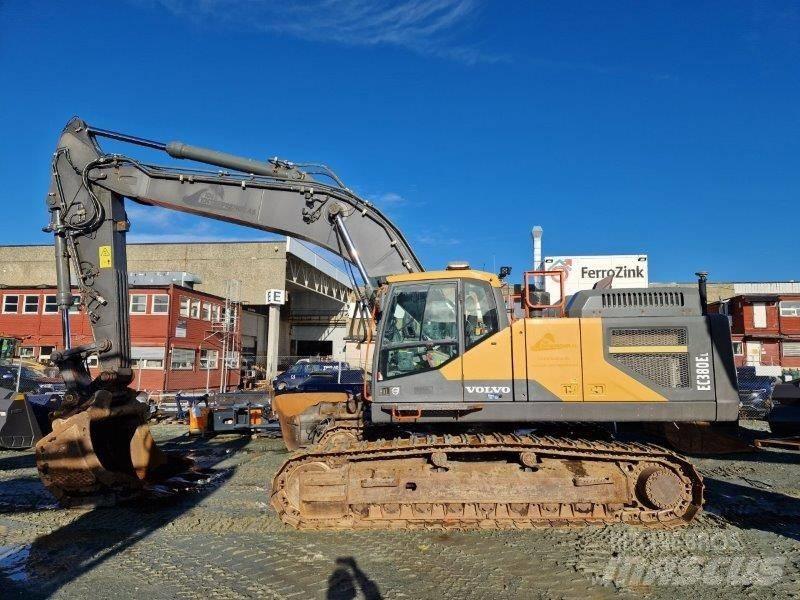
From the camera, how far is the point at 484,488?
6.29 metres

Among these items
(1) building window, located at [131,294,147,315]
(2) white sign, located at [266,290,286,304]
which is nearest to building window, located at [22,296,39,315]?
(1) building window, located at [131,294,147,315]

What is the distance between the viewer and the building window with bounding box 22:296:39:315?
95.5ft

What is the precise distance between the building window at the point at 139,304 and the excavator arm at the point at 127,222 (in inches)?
846

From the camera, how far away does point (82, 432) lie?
6.89 meters

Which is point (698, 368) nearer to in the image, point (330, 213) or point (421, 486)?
point (421, 486)

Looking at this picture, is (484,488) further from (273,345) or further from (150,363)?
(273,345)

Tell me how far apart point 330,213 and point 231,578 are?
494cm

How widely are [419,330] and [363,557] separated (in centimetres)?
259

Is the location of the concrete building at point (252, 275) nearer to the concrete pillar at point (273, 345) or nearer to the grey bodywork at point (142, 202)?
the concrete pillar at point (273, 345)

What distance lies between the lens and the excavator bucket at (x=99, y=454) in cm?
684

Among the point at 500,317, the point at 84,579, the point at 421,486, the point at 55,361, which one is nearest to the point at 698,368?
the point at 500,317

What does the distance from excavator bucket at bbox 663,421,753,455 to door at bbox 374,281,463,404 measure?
338 centimetres

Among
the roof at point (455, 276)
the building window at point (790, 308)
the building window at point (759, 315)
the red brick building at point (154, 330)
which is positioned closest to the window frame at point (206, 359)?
the red brick building at point (154, 330)

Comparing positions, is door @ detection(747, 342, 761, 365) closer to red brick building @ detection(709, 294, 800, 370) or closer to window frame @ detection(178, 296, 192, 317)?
red brick building @ detection(709, 294, 800, 370)
